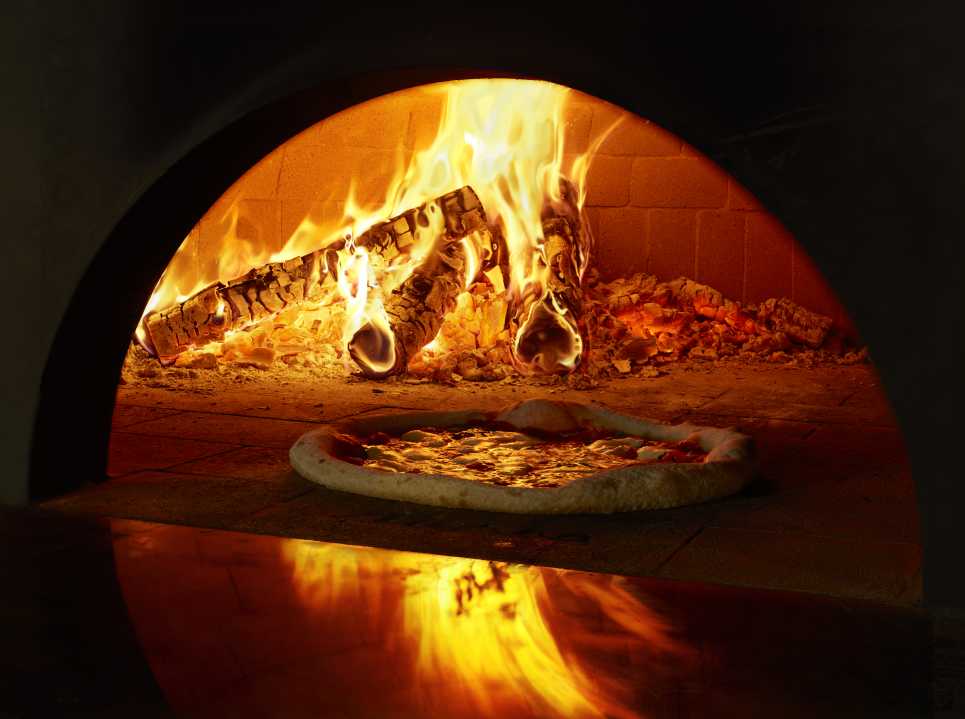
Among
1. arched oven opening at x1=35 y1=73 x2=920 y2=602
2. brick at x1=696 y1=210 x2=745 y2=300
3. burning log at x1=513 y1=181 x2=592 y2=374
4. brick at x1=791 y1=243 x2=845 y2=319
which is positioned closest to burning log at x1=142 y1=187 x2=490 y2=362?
arched oven opening at x1=35 y1=73 x2=920 y2=602

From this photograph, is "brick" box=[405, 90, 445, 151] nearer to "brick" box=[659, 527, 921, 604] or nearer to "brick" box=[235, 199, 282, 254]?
"brick" box=[235, 199, 282, 254]

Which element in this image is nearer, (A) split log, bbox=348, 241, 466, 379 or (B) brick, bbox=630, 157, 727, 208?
(A) split log, bbox=348, 241, 466, 379

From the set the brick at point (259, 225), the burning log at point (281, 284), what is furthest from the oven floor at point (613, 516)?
the brick at point (259, 225)

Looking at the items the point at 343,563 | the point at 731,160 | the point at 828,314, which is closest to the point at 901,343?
the point at 731,160

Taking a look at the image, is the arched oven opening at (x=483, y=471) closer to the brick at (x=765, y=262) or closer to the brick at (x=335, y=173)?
the brick at (x=765, y=262)

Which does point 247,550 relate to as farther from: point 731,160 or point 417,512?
point 731,160

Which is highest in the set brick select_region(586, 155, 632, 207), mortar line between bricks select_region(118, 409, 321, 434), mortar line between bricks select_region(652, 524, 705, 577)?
brick select_region(586, 155, 632, 207)

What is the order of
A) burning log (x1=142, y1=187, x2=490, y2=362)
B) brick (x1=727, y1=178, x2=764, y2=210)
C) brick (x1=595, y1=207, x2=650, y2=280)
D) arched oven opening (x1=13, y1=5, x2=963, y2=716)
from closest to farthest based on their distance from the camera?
1. arched oven opening (x1=13, y1=5, x2=963, y2=716)
2. burning log (x1=142, y1=187, x2=490, y2=362)
3. brick (x1=727, y1=178, x2=764, y2=210)
4. brick (x1=595, y1=207, x2=650, y2=280)

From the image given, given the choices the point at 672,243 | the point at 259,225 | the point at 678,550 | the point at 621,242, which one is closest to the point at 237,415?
the point at 678,550
